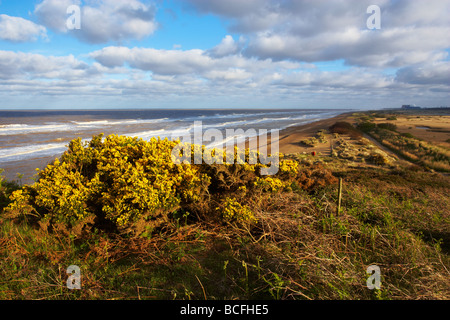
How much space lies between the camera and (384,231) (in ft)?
13.2

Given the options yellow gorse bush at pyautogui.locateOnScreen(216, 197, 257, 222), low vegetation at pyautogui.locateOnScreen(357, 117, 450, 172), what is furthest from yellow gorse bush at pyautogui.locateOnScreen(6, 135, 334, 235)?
low vegetation at pyautogui.locateOnScreen(357, 117, 450, 172)

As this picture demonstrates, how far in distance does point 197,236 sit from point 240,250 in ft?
2.52

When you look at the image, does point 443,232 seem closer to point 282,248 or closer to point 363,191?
point 363,191

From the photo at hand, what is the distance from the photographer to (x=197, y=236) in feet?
13.5

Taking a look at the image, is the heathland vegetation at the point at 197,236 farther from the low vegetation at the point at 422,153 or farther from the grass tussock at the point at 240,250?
the low vegetation at the point at 422,153

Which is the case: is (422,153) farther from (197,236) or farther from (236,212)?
(197,236)

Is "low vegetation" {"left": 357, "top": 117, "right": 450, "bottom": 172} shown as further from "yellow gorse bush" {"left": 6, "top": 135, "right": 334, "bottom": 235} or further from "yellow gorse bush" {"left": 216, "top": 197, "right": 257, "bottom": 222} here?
"yellow gorse bush" {"left": 216, "top": 197, "right": 257, "bottom": 222}

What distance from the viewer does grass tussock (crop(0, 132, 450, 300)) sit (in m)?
2.97

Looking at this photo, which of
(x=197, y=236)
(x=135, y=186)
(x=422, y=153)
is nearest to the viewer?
(x=135, y=186)

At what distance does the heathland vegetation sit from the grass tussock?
0.06ft

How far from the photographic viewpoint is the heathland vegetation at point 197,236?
9.87 ft

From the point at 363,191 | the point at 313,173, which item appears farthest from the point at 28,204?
the point at 363,191

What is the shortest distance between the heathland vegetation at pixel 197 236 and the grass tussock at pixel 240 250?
2 cm

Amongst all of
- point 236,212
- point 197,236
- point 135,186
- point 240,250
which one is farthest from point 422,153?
point 135,186
